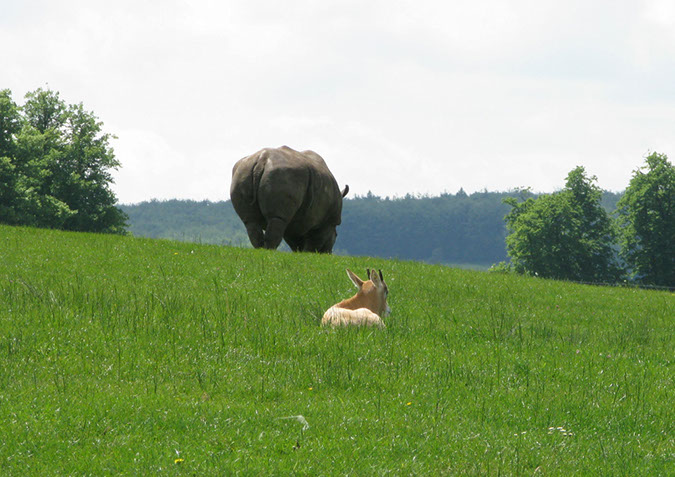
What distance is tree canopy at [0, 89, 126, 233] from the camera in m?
43.6

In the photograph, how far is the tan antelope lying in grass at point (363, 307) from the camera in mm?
11820

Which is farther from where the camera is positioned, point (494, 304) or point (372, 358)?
point (494, 304)

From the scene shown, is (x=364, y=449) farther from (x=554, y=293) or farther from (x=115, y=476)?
(x=554, y=293)

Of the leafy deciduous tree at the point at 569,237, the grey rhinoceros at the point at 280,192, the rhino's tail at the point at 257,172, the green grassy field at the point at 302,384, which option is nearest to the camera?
the green grassy field at the point at 302,384

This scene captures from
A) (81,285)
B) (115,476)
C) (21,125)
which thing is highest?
(21,125)

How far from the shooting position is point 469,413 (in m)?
8.11

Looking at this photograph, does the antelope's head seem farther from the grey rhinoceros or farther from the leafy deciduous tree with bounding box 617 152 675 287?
the leafy deciduous tree with bounding box 617 152 675 287

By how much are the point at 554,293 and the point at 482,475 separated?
14323mm

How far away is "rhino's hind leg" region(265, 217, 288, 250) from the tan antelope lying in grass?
40.2ft

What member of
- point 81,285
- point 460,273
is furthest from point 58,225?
point 81,285

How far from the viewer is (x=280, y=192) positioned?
80.5ft

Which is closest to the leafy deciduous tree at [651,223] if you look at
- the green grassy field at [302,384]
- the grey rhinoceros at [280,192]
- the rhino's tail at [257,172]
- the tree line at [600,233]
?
the tree line at [600,233]

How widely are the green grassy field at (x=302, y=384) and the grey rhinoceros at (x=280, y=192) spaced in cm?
886

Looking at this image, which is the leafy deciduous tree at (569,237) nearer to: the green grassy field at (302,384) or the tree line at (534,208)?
the tree line at (534,208)
